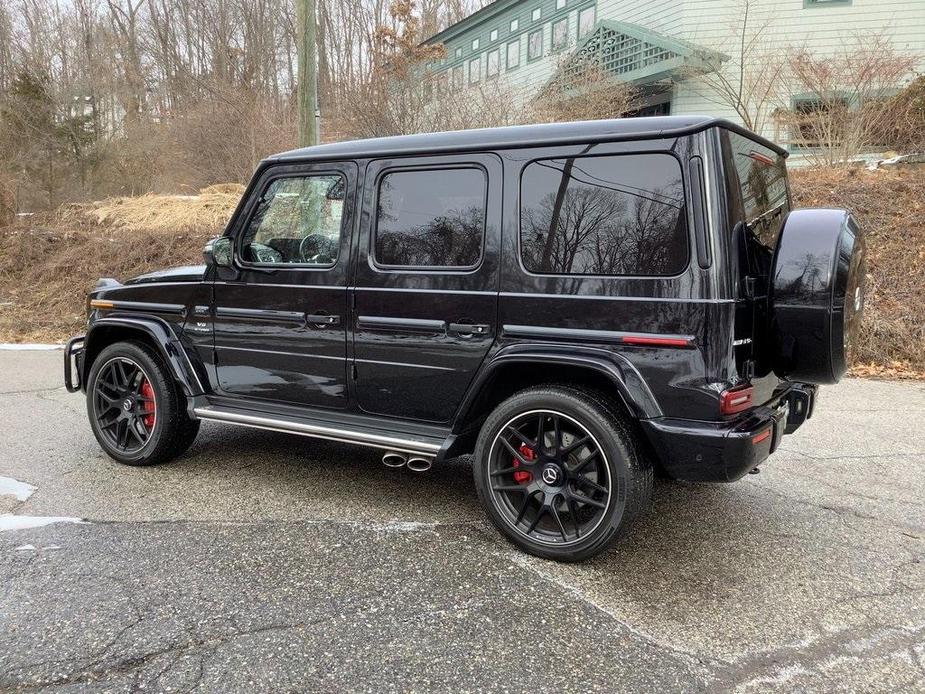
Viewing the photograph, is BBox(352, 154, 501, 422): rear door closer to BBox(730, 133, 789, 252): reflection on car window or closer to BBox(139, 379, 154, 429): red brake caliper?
BBox(730, 133, 789, 252): reflection on car window

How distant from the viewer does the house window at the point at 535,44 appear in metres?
23.0

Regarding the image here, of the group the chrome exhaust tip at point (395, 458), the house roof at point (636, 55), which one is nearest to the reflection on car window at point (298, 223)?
the chrome exhaust tip at point (395, 458)

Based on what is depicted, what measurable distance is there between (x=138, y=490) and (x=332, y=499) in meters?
1.18

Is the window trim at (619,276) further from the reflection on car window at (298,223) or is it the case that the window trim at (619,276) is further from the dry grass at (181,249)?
the dry grass at (181,249)

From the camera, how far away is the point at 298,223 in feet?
13.5

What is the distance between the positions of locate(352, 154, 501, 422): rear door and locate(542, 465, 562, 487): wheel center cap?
58 centimetres

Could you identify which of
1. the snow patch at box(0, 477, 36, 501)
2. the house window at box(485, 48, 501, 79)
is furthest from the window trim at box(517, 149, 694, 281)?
the house window at box(485, 48, 501, 79)

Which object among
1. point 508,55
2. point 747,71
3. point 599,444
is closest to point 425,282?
point 599,444

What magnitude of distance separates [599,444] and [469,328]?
0.85 m

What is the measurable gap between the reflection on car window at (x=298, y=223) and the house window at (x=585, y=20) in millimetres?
18342

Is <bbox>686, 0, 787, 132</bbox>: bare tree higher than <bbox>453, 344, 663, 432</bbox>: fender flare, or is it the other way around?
<bbox>686, 0, 787, 132</bbox>: bare tree

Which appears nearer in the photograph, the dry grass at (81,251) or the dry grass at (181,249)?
the dry grass at (181,249)

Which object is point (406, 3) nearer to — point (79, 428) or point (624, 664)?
point (79, 428)

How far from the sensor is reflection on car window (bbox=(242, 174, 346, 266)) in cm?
397
